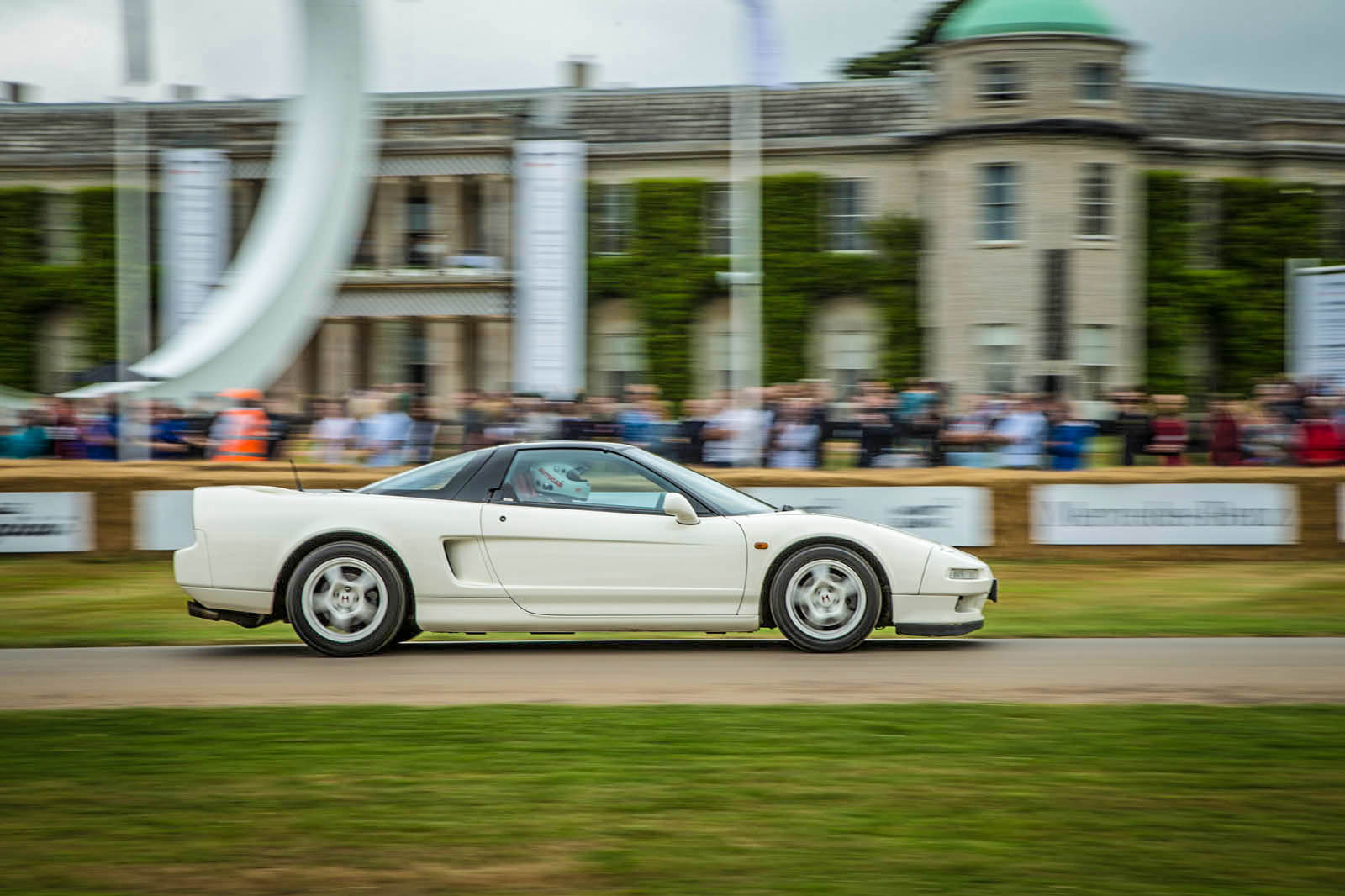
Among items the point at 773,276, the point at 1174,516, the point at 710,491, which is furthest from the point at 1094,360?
the point at 710,491

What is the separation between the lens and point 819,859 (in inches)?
187

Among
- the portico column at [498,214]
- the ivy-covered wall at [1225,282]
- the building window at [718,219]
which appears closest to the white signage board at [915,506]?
the ivy-covered wall at [1225,282]

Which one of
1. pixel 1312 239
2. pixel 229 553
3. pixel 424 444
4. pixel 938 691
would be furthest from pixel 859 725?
pixel 1312 239

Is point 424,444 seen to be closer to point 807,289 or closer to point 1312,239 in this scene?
point 807,289

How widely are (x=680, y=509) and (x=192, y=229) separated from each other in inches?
1391

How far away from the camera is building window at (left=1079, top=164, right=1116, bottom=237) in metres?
37.2

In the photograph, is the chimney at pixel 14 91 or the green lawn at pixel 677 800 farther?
the chimney at pixel 14 91

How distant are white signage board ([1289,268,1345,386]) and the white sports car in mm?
17606

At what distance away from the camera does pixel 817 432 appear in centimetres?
1683

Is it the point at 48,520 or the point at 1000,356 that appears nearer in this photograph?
the point at 48,520

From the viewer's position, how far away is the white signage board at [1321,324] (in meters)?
24.3

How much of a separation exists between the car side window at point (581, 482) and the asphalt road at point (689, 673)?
0.93 meters

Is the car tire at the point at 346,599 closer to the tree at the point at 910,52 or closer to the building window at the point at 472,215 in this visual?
the building window at the point at 472,215

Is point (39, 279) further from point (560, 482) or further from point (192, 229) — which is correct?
point (560, 482)
